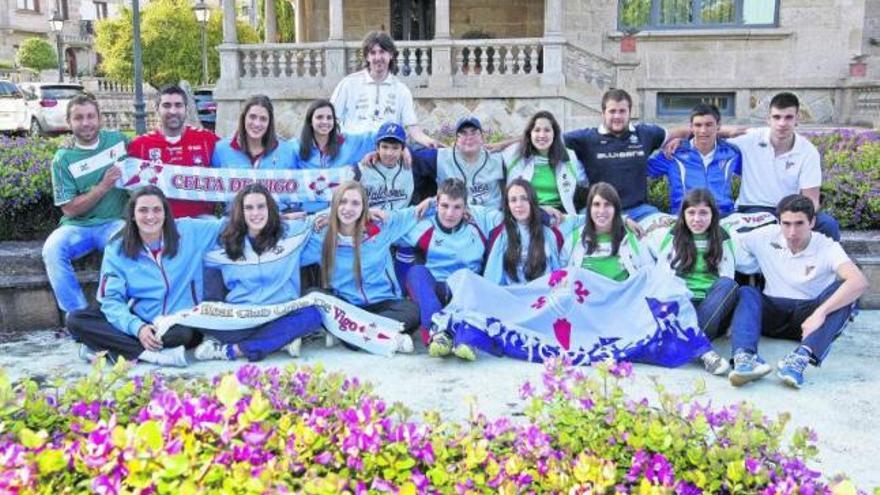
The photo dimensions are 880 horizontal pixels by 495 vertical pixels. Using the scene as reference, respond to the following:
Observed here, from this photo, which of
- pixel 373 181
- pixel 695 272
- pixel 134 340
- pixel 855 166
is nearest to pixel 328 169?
pixel 373 181

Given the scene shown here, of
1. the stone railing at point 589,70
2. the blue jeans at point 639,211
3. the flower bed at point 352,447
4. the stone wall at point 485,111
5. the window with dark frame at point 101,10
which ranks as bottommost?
the flower bed at point 352,447

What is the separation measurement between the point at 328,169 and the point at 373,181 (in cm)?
41

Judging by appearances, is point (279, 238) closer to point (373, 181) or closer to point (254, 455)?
point (373, 181)

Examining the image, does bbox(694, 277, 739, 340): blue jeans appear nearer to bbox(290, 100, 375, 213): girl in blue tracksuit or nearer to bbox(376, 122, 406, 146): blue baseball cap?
bbox(376, 122, 406, 146): blue baseball cap

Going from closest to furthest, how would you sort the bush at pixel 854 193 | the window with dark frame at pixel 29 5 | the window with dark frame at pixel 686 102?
the bush at pixel 854 193 < the window with dark frame at pixel 686 102 < the window with dark frame at pixel 29 5

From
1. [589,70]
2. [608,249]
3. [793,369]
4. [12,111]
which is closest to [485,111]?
[589,70]

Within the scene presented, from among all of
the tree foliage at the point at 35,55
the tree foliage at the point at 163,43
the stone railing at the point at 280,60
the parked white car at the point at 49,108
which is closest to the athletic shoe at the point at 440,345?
the stone railing at the point at 280,60

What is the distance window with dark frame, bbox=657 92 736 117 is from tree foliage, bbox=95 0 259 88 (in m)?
23.8

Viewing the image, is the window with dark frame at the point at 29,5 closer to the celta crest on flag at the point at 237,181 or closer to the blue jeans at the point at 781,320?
the celta crest on flag at the point at 237,181

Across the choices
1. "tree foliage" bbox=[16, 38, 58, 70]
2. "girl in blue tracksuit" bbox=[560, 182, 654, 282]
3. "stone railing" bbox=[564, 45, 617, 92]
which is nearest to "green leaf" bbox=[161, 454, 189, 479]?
"girl in blue tracksuit" bbox=[560, 182, 654, 282]

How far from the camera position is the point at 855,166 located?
7.18 meters

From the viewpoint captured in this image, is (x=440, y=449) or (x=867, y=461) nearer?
(x=440, y=449)

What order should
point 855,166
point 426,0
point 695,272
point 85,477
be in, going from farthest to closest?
point 426,0
point 855,166
point 695,272
point 85,477

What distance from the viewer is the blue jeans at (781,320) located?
4.79 m
